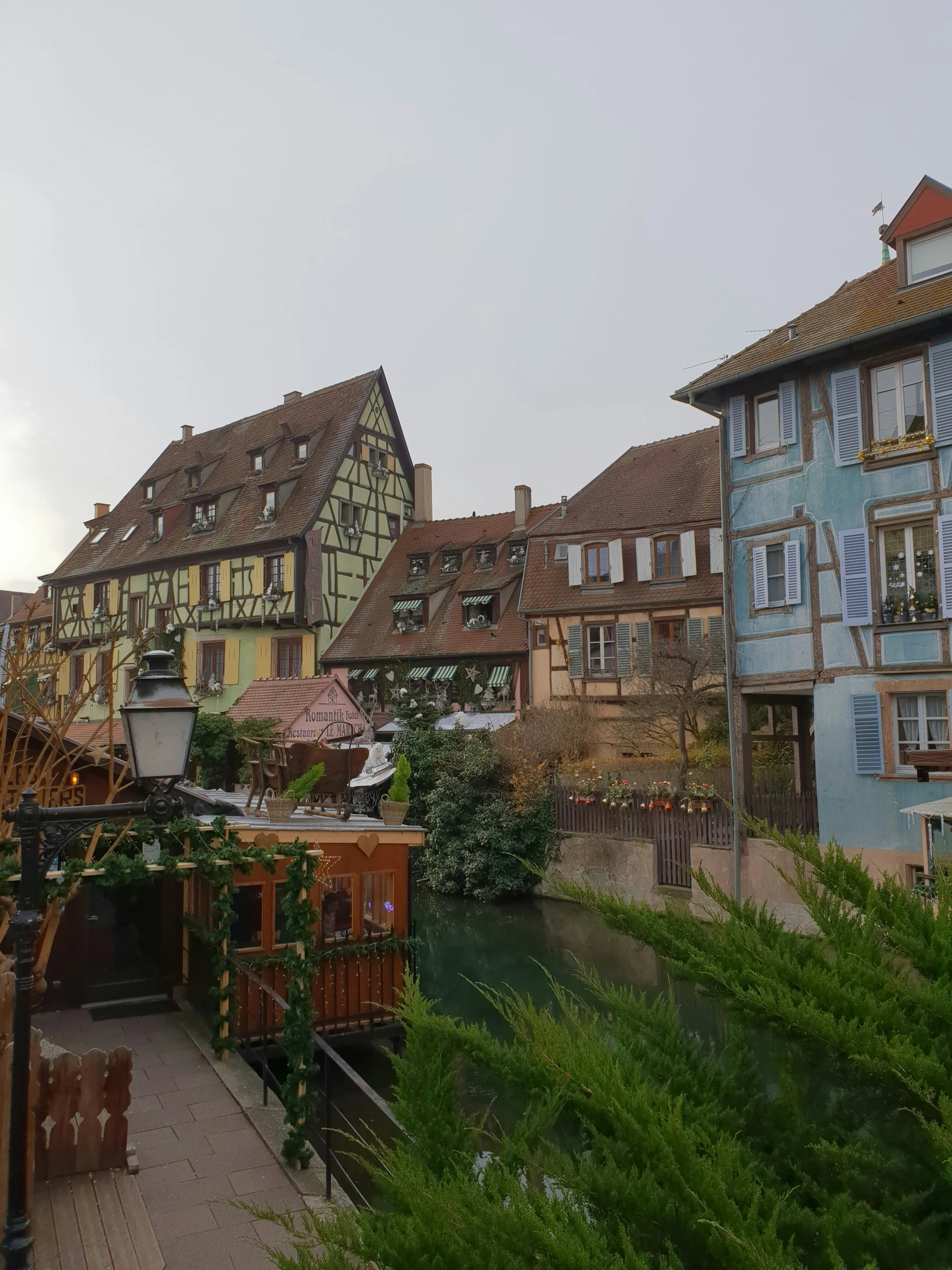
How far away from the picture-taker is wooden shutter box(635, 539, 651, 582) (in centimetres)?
2333

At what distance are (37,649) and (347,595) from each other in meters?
23.5

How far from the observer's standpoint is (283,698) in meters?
12.1

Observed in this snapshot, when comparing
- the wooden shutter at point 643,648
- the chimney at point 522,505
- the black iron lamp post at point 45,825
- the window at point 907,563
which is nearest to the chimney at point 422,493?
the chimney at point 522,505

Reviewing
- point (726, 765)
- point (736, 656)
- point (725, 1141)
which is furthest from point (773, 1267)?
point (726, 765)

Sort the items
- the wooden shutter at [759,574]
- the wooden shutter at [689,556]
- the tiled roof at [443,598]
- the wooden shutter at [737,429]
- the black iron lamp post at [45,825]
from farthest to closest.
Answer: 1. the tiled roof at [443,598]
2. the wooden shutter at [689,556]
3. the wooden shutter at [737,429]
4. the wooden shutter at [759,574]
5. the black iron lamp post at [45,825]

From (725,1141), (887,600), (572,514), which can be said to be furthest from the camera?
(572,514)

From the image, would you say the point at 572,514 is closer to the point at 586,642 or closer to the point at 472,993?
the point at 586,642

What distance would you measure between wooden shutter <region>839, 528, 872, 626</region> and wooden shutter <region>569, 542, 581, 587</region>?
384 inches

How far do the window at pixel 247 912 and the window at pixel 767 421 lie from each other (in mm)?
11431

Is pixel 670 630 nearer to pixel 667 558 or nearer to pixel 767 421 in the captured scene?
pixel 667 558

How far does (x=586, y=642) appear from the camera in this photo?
78.4ft

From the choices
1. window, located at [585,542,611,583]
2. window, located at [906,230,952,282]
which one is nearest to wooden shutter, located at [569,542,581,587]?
window, located at [585,542,611,583]

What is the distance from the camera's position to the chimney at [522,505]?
95.5 ft

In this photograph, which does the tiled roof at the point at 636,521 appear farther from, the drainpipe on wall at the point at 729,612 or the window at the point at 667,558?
the drainpipe on wall at the point at 729,612
